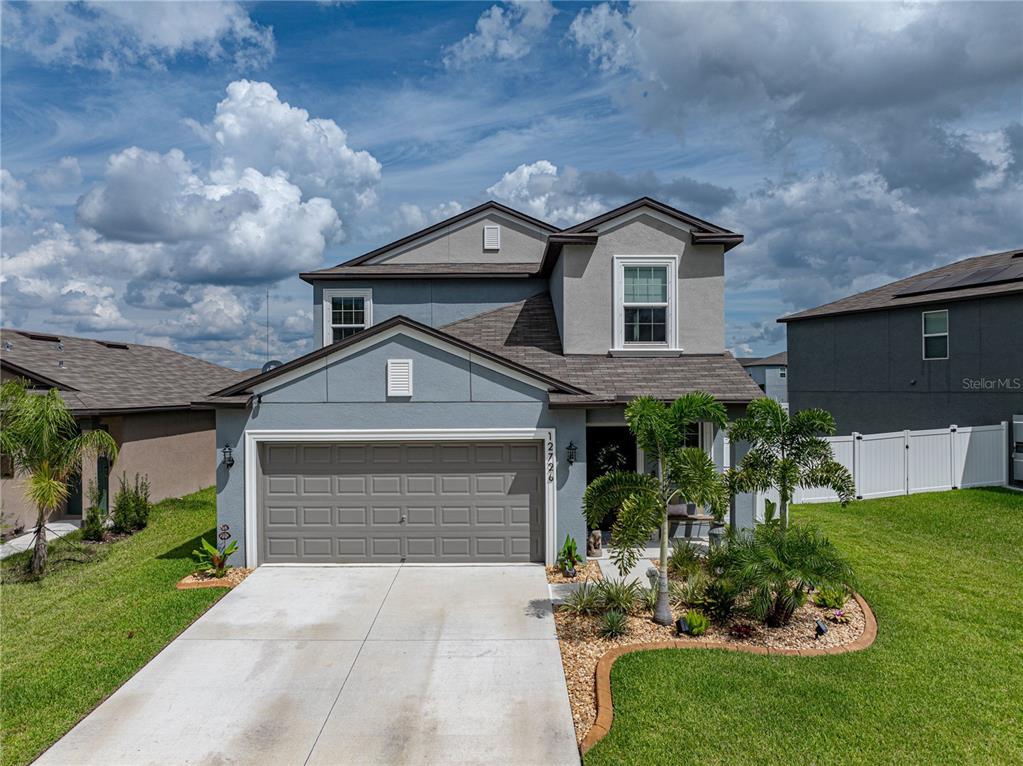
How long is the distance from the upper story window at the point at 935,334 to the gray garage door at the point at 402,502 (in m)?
15.4

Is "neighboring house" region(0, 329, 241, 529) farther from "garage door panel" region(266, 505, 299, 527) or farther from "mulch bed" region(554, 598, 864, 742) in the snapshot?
"mulch bed" region(554, 598, 864, 742)

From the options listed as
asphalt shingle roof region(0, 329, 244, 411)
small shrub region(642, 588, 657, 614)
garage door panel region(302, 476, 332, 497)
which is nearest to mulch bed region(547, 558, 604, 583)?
small shrub region(642, 588, 657, 614)

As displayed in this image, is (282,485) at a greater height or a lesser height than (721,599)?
greater

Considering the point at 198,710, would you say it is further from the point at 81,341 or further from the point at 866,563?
the point at 81,341

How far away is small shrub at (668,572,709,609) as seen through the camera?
8727 mm

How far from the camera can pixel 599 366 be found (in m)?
13.2

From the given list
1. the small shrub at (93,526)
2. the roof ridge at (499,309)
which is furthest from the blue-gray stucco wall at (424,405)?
the roof ridge at (499,309)

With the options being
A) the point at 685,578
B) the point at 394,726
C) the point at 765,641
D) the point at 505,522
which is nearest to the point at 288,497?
the point at 505,522

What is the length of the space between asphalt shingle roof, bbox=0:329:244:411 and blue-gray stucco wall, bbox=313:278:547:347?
5027 millimetres

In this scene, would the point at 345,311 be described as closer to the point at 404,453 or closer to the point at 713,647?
the point at 404,453

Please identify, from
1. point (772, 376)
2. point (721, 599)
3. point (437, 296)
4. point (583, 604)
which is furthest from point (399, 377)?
point (772, 376)

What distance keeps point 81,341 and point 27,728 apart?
57.9ft

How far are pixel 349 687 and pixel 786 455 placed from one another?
7242mm

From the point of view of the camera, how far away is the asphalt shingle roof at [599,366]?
12.0m
